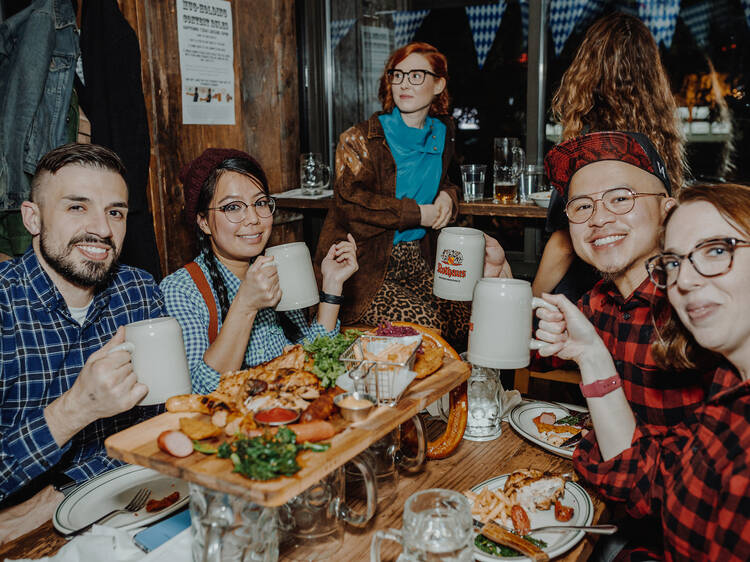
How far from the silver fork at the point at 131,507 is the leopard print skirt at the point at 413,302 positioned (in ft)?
6.09

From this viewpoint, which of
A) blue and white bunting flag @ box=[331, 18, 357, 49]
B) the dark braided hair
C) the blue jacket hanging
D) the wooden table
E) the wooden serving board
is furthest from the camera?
blue and white bunting flag @ box=[331, 18, 357, 49]

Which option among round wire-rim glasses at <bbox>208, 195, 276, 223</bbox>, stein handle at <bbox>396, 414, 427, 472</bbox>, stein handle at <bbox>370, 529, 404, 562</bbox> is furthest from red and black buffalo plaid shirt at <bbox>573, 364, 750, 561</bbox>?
round wire-rim glasses at <bbox>208, 195, 276, 223</bbox>

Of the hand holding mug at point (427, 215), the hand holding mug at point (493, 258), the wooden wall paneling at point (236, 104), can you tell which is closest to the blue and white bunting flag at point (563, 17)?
the hand holding mug at point (427, 215)

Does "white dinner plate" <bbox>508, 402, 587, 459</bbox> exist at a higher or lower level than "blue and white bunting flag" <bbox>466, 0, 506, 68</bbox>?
lower

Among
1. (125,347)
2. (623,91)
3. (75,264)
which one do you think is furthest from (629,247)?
(75,264)

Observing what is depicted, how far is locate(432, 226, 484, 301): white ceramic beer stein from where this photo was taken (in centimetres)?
195

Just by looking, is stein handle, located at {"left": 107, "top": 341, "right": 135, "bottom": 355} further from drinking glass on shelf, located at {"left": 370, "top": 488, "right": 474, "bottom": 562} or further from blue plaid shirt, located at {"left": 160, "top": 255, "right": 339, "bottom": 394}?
drinking glass on shelf, located at {"left": 370, "top": 488, "right": 474, "bottom": 562}

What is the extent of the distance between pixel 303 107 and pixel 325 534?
389 centimetres

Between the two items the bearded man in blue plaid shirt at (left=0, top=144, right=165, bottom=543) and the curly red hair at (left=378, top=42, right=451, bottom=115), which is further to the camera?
the curly red hair at (left=378, top=42, right=451, bottom=115)

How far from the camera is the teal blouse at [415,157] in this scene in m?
3.41

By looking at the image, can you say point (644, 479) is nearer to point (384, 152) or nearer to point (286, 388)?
point (286, 388)

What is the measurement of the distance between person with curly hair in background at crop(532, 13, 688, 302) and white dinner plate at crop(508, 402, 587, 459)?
913 millimetres

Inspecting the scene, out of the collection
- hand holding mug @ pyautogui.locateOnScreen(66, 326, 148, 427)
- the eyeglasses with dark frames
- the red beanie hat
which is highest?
the eyeglasses with dark frames

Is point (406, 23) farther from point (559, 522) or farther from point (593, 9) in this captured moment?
point (559, 522)
